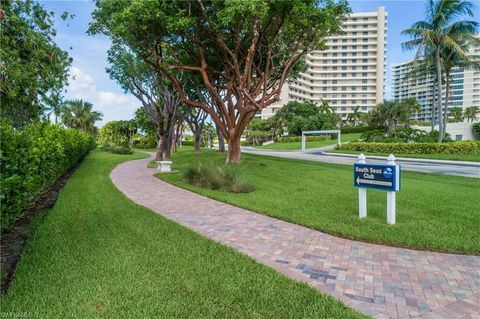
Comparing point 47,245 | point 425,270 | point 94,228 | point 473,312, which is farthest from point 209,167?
point 473,312

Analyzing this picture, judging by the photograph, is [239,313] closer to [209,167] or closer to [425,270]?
[425,270]

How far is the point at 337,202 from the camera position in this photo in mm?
8383

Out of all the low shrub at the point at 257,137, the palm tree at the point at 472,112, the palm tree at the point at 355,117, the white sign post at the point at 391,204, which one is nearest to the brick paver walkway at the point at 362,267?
the white sign post at the point at 391,204

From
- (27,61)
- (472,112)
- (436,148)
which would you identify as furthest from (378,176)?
(472,112)

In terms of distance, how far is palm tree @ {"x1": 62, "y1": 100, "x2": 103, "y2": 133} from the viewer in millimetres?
56531

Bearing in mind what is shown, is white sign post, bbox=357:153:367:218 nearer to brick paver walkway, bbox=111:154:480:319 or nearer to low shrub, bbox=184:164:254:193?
brick paver walkway, bbox=111:154:480:319

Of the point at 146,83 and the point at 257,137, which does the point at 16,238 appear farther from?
the point at 257,137

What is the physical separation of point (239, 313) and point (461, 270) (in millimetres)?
3037

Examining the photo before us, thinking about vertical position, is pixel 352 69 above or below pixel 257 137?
above

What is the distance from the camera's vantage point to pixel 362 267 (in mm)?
4348

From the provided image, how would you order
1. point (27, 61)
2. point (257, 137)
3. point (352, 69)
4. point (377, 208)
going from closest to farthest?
point (377, 208) → point (27, 61) → point (257, 137) → point (352, 69)

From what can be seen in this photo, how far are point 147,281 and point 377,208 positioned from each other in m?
5.72

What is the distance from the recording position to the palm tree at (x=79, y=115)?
56531mm

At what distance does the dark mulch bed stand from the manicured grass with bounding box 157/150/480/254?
416 cm
